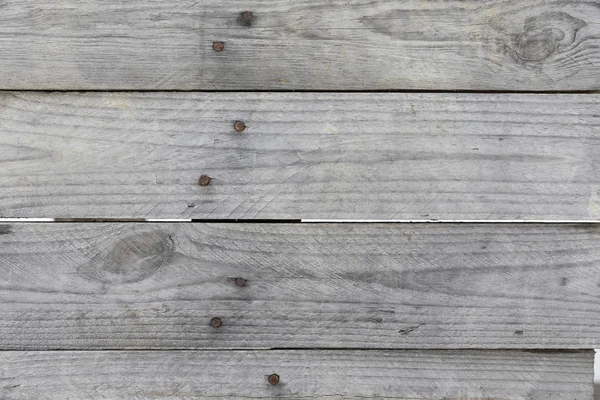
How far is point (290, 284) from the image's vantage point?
121 centimetres

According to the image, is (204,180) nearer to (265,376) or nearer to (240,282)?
(240,282)

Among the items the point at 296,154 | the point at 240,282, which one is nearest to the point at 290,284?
the point at 240,282

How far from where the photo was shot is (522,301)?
1211mm

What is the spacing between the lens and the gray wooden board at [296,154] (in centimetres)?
119

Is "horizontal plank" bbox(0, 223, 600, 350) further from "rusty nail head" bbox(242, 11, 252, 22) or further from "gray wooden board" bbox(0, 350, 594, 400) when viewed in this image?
"rusty nail head" bbox(242, 11, 252, 22)

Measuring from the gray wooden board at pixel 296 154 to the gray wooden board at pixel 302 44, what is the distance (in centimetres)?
3

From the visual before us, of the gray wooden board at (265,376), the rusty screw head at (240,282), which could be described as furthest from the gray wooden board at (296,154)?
the gray wooden board at (265,376)

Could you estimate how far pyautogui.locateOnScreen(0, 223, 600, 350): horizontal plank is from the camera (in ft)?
3.95

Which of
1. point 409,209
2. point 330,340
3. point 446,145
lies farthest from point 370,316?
point 446,145

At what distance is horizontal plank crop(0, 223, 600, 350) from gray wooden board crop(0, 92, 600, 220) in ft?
0.14

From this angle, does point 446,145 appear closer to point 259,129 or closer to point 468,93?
point 468,93

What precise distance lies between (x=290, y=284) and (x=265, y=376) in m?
0.17

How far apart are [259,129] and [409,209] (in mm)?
295

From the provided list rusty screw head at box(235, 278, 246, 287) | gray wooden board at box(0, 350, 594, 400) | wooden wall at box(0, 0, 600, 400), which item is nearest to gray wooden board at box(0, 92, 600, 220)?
wooden wall at box(0, 0, 600, 400)
